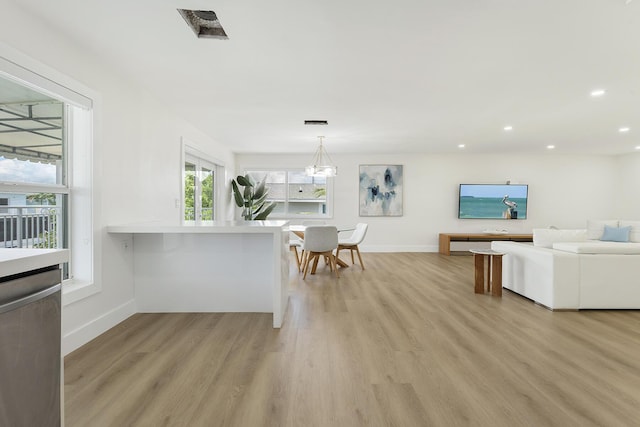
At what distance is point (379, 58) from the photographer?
265 centimetres

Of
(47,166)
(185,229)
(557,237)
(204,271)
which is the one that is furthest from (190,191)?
(557,237)

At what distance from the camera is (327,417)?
161cm

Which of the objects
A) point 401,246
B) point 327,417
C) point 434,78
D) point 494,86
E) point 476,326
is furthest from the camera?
point 401,246

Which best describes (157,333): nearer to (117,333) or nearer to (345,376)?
(117,333)

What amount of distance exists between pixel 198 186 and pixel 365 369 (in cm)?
420

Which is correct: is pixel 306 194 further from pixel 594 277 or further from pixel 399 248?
pixel 594 277

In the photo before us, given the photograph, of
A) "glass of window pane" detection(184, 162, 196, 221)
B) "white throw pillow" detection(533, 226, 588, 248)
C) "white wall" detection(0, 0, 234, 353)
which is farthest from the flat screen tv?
"white wall" detection(0, 0, 234, 353)

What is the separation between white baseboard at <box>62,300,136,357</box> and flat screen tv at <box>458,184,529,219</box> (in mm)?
6888

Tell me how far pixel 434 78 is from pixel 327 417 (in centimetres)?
291

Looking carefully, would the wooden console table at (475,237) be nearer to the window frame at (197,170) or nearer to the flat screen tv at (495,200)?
the flat screen tv at (495,200)

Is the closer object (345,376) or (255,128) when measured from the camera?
(345,376)

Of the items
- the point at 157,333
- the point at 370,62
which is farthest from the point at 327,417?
the point at 370,62

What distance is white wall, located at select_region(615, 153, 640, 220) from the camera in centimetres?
714

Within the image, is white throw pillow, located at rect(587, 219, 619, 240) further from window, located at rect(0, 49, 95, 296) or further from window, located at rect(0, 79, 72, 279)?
window, located at rect(0, 79, 72, 279)
